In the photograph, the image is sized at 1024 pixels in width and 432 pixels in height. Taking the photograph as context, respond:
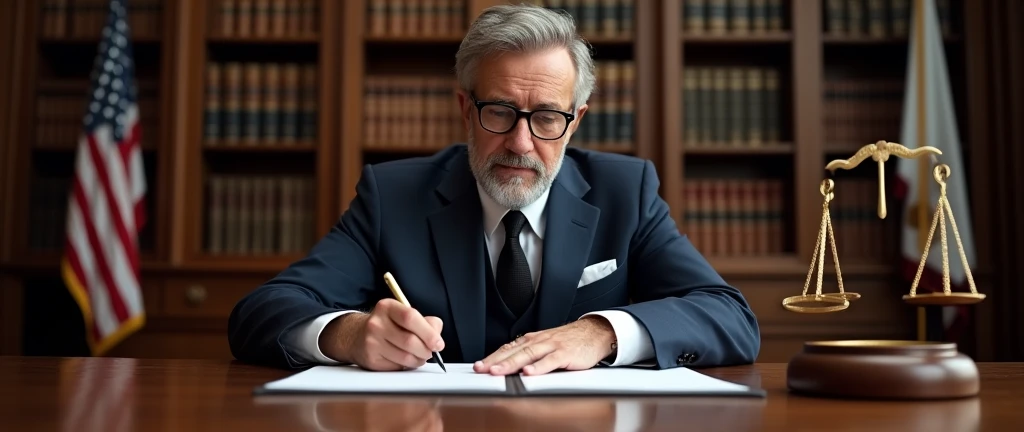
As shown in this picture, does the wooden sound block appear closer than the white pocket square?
Yes

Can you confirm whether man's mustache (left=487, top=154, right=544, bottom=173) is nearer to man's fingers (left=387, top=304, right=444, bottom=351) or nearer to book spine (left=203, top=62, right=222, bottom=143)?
man's fingers (left=387, top=304, right=444, bottom=351)

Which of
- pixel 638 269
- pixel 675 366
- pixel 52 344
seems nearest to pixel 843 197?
pixel 638 269

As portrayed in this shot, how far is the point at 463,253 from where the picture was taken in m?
1.87

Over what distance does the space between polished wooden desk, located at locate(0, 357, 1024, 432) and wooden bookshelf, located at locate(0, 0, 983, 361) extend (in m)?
2.36

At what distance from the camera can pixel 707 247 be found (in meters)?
3.51

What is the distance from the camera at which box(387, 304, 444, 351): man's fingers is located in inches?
48.8

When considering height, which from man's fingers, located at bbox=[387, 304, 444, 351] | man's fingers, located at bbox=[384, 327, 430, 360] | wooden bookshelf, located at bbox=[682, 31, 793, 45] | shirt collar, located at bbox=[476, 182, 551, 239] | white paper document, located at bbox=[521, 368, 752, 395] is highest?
wooden bookshelf, located at bbox=[682, 31, 793, 45]

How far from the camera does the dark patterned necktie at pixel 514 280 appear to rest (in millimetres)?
1856

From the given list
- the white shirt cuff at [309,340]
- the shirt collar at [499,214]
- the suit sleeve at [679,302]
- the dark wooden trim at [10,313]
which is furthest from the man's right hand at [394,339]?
the dark wooden trim at [10,313]

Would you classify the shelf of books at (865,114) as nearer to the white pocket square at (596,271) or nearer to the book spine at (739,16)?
the book spine at (739,16)

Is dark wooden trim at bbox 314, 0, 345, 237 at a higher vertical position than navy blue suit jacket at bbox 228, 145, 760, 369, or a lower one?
higher

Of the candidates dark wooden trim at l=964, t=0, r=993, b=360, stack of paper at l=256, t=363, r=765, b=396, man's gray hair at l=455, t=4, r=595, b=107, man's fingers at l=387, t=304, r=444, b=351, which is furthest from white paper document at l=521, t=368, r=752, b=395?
dark wooden trim at l=964, t=0, r=993, b=360

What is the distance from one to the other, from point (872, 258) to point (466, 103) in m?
2.18

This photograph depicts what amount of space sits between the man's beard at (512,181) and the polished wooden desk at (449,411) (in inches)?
32.9
